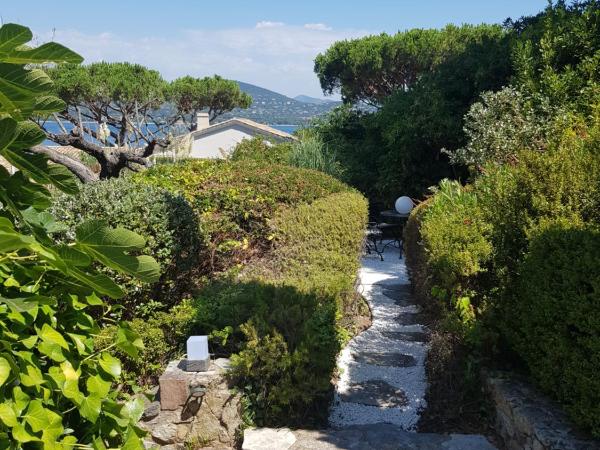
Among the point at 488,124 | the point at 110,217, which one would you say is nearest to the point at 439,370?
the point at 110,217

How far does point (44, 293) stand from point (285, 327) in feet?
8.61

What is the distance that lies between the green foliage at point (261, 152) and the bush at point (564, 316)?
A: 9.00 m

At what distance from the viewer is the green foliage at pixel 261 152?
1209 cm

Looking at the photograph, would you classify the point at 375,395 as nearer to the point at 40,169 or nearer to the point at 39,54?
the point at 40,169

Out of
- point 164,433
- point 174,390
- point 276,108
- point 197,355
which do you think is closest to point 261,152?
point 197,355

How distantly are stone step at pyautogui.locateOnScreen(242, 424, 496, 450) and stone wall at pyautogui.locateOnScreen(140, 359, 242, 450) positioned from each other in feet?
0.64

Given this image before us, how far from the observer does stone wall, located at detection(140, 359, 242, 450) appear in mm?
3514

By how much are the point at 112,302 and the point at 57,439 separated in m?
3.39

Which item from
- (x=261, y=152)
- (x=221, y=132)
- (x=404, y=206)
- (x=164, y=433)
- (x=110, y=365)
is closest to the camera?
(x=110, y=365)

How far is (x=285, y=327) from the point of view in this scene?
382 cm

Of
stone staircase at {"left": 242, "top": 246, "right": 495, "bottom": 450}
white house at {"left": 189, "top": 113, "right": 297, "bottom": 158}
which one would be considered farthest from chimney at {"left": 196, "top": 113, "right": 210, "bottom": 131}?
stone staircase at {"left": 242, "top": 246, "right": 495, "bottom": 450}

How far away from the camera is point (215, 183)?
7.27 metres

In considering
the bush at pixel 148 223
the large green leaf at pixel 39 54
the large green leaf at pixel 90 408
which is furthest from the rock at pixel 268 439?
the large green leaf at pixel 39 54

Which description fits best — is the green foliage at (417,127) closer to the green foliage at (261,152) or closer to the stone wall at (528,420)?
the green foliage at (261,152)
